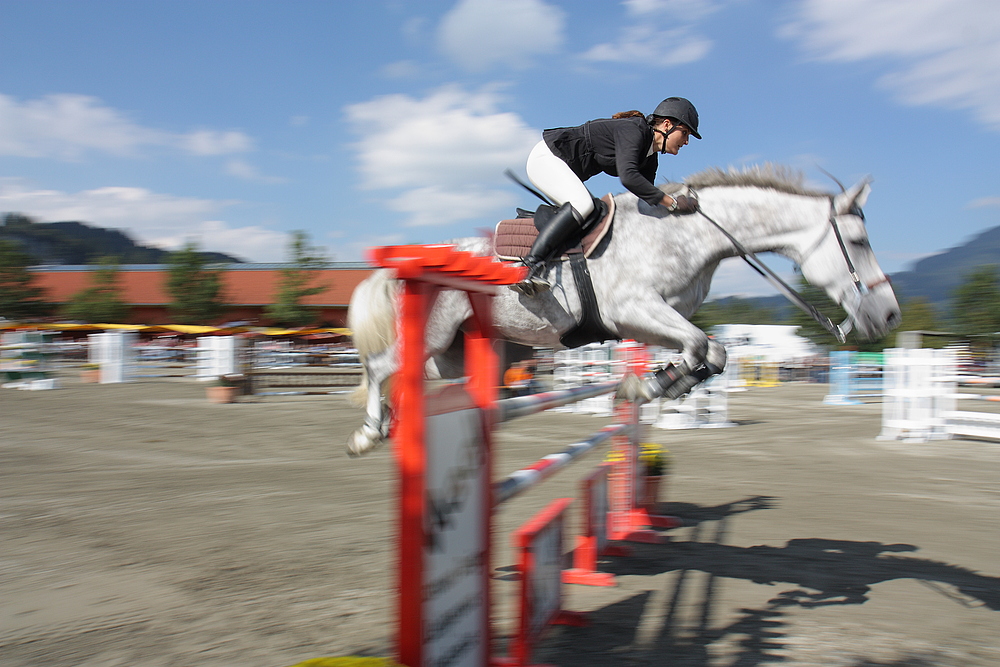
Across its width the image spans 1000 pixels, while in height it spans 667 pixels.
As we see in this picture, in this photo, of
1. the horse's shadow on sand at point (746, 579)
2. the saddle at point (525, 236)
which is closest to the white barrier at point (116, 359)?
the horse's shadow on sand at point (746, 579)

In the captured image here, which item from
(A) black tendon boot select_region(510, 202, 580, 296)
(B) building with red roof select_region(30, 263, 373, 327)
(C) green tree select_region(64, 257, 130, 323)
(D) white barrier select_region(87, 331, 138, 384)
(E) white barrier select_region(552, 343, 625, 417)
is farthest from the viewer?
(B) building with red roof select_region(30, 263, 373, 327)

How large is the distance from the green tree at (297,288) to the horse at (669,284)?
35263 mm

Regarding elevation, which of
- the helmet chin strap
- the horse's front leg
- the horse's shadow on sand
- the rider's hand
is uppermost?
the helmet chin strap

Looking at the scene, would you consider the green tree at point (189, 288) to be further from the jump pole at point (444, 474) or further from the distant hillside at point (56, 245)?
the distant hillside at point (56, 245)

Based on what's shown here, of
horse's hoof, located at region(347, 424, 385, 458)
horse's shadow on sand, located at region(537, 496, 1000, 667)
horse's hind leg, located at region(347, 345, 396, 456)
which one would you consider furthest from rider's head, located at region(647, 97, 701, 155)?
horse's shadow on sand, located at region(537, 496, 1000, 667)

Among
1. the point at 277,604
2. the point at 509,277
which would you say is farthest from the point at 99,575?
the point at 509,277

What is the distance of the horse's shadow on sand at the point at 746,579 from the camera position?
2445mm

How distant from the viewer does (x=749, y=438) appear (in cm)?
906

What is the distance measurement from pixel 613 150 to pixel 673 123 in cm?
27

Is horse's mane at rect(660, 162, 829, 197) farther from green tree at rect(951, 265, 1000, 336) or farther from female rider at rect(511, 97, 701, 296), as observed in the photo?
green tree at rect(951, 265, 1000, 336)

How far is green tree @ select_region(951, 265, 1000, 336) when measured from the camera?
113 feet

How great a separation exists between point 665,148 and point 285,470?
4524mm

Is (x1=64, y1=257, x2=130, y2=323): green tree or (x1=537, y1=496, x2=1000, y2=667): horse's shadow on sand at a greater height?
(x1=64, y1=257, x2=130, y2=323): green tree

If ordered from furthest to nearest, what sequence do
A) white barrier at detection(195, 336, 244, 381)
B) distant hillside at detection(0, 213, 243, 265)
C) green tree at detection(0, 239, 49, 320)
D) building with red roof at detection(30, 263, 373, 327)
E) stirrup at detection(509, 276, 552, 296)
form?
distant hillside at detection(0, 213, 243, 265) < building with red roof at detection(30, 263, 373, 327) < green tree at detection(0, 239, 49, 320) < white barrier at detection(195, 336, 244, 381) < stirrup at detection(509, 276, 552, 296)
